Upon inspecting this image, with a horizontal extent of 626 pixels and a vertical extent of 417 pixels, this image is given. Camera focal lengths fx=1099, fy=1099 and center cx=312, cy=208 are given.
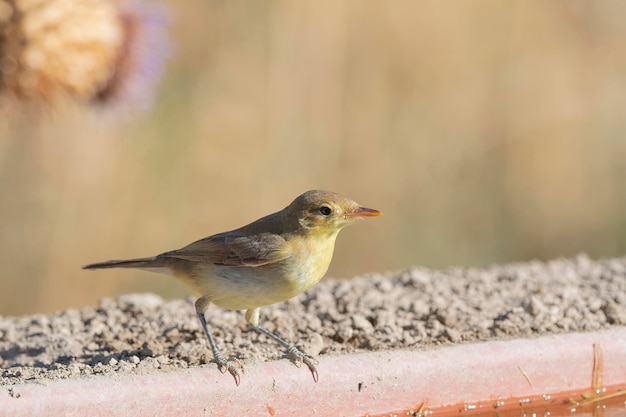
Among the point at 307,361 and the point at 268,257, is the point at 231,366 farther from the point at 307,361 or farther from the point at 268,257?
the point at 268,257

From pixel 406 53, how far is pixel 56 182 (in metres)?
3.58

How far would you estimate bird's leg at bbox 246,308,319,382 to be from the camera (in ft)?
13.3

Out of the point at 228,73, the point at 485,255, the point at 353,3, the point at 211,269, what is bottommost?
the point at 485,255

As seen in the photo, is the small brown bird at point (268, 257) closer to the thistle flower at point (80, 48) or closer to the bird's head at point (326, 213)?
the bird's head at point (326, 213)

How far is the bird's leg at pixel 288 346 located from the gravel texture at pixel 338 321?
4 cm

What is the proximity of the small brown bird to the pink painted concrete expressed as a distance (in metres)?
0.49

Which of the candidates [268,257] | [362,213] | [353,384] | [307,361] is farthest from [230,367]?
[362,213]

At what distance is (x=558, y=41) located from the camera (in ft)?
36.6

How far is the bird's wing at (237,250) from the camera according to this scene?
472 cm

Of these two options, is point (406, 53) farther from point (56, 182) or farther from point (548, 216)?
point (56, 182)

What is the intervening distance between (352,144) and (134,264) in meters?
5.02

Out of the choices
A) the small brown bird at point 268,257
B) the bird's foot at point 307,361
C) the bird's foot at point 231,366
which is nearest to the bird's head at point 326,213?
the small brown bird at point 268,257

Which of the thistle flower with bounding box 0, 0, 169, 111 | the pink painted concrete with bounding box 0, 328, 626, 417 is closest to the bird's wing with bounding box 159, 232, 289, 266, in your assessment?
the pink painted concrete with bounding box 0, 328, 626, 417

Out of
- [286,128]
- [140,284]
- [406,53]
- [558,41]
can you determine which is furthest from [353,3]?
[140,284]
